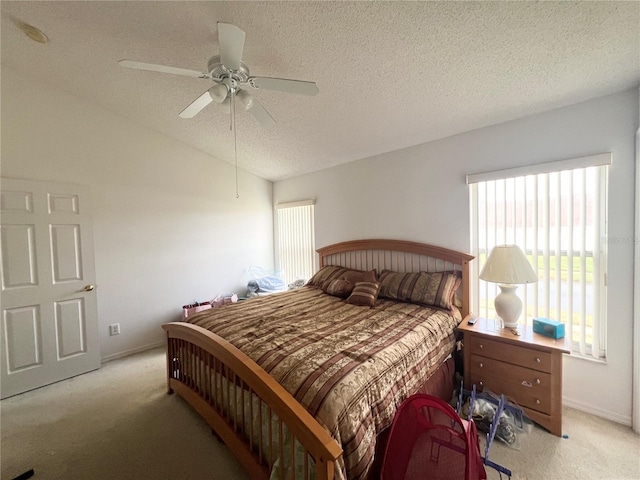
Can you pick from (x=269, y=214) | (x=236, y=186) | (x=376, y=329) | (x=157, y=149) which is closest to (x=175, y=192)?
(x=157, y=149)

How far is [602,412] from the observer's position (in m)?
1.96

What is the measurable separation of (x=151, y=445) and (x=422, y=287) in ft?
8.23

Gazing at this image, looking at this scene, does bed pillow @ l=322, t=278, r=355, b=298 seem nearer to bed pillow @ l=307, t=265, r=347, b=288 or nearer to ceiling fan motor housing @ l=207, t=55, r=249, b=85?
bed pillow @ l=307, t=265, r=347, b=288

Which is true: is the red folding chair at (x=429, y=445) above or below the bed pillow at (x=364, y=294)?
below

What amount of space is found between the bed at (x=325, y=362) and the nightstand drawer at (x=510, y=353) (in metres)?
0.20

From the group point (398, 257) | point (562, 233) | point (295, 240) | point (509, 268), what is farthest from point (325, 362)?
point (295, 240)

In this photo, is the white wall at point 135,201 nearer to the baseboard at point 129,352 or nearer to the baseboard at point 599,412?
the baseboard at point 129,352

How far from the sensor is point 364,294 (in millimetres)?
2650

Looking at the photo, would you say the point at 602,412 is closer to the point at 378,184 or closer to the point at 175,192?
the point at 378,184

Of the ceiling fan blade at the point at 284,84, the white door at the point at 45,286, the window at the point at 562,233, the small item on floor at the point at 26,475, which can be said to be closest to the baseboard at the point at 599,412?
the window at the point at 562,233

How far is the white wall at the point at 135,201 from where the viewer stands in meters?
2.65

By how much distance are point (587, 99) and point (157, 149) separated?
449 cm

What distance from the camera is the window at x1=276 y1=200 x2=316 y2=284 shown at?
4223 millimetres

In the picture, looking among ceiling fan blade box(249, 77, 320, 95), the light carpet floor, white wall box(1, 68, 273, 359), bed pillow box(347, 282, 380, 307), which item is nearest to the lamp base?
the light carpet floor
